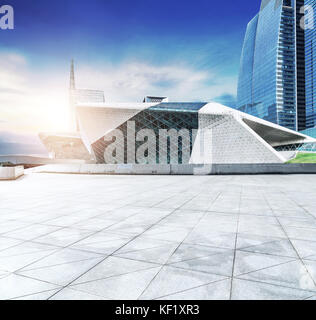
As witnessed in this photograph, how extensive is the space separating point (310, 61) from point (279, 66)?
25.6 metres

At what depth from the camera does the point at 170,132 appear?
4434 cm

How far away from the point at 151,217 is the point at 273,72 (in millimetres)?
Answer: 162721

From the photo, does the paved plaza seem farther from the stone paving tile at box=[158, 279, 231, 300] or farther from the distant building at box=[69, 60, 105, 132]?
the distant building at box=[69, 60, 105, 132]

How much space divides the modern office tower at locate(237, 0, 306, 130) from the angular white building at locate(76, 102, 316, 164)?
349 feet

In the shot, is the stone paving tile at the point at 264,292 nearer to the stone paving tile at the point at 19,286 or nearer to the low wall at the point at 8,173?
the stone paving tile at the point at 19,286

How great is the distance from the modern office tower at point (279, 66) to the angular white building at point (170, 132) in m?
106

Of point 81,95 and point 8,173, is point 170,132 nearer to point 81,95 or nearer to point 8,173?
point 8,173

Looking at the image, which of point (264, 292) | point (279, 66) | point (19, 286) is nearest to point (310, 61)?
point (279, 66)

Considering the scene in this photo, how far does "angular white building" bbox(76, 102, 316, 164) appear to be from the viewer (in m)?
38.8

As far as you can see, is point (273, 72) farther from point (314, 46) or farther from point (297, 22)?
point (297, 22)

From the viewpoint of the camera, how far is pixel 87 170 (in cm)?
3050

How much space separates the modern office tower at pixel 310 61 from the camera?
142750 mm

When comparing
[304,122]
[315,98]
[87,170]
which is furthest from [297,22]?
[87,170]
